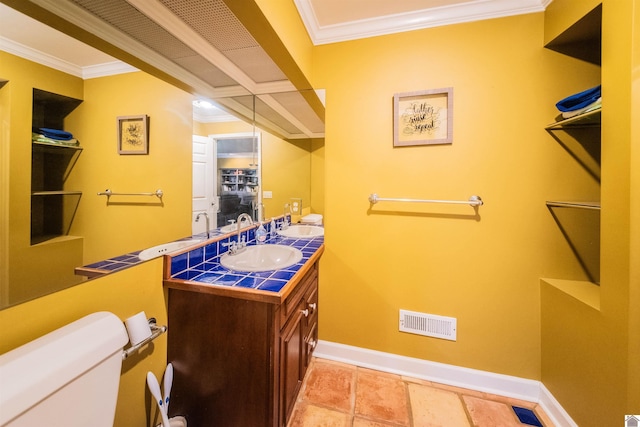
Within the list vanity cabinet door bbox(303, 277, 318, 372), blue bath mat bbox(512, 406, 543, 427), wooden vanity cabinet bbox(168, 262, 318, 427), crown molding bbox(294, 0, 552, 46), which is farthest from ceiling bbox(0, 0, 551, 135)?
blue bath mat bbox(512, 406, 543, 427)

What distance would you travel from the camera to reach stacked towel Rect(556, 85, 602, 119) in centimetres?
118

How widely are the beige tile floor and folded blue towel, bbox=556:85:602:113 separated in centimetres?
174

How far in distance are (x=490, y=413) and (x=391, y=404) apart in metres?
0.56

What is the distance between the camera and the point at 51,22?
753 mm

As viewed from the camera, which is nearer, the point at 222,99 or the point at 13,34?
the point at 13,34

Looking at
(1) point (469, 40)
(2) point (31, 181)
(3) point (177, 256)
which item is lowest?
(3) point (177, 256)

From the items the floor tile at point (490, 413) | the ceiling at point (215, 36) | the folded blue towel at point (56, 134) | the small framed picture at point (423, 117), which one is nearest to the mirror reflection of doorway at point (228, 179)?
the ceiling at point (215, 36)

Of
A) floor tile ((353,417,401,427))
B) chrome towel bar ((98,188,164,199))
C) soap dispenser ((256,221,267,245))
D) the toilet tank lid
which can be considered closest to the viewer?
the toilet tank lid

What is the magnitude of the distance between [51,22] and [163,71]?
505 millimetres

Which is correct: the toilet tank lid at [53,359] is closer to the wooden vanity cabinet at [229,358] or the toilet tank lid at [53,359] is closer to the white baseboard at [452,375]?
the wooden vanity cabinet at [229,358]

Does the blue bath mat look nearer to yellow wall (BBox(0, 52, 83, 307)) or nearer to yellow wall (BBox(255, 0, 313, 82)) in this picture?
yellow wall (BBox(0, 52, 83, 307))

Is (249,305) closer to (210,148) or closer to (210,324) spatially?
(210,324)

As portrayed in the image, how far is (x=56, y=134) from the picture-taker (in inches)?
29.5

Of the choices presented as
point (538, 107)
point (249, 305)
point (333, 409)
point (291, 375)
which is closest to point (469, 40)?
point (538, 107)
